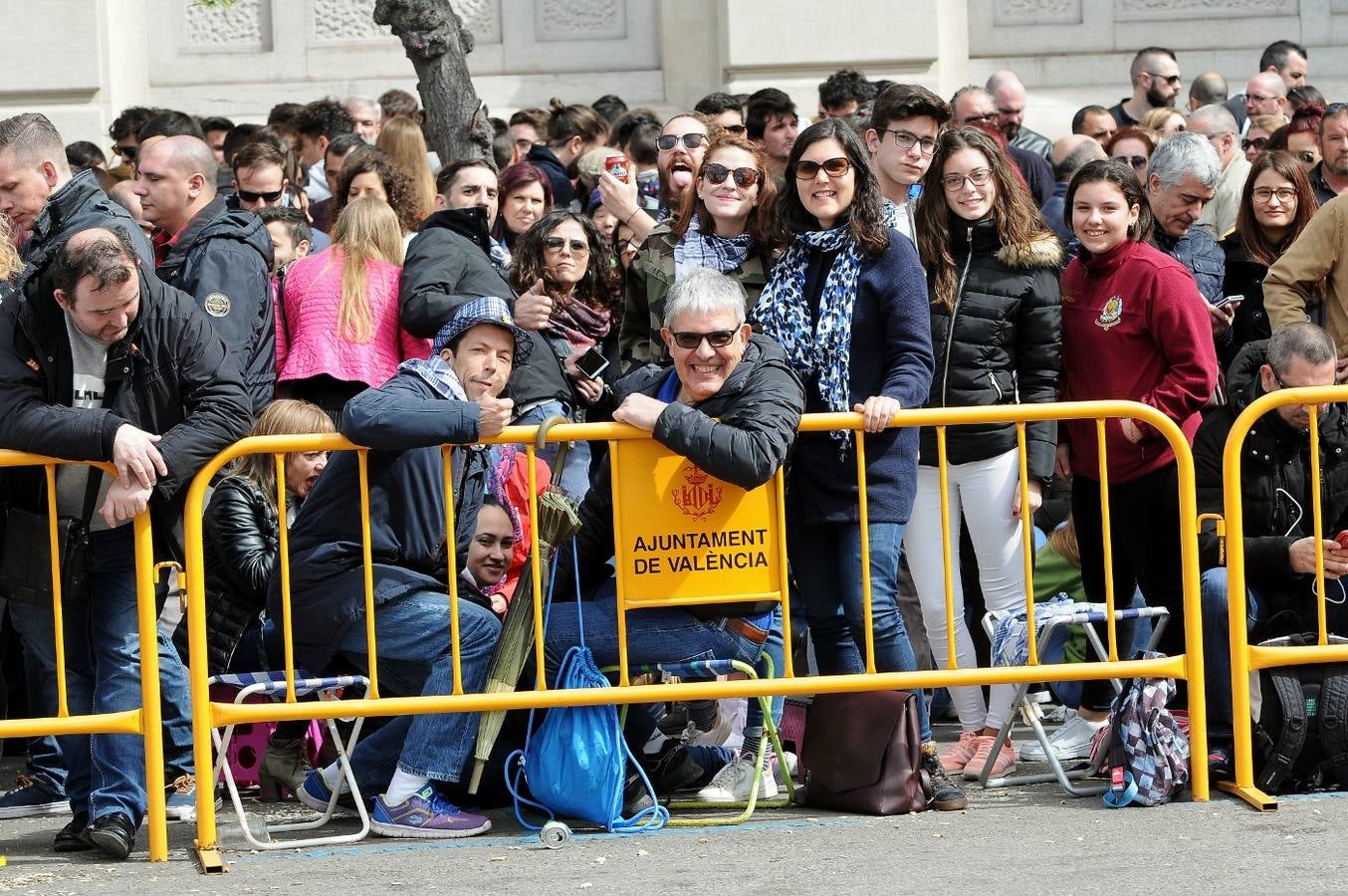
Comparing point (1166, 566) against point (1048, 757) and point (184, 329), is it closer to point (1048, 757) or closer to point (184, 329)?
point (1048, 757)

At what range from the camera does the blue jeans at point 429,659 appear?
6.35m

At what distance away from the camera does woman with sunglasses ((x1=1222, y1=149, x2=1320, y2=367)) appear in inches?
334

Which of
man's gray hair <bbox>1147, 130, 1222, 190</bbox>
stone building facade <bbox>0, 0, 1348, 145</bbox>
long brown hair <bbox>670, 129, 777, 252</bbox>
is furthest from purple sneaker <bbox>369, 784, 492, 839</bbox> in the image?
stone building facade <bbox>0, 0, 1348, 145</bbox>

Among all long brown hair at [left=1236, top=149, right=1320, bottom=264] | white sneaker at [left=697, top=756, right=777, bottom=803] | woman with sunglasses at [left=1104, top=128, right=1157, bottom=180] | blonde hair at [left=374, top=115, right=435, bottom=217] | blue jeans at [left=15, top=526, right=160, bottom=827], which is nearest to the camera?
blue jeans at [left=15, top=526, right=160, bottom=827]

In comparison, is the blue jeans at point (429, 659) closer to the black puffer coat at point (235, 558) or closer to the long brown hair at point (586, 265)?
the black puffer coat at point (235, 558)

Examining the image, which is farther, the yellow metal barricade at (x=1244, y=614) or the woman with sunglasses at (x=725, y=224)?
the woman with sunglasses at (x=725, y=224)

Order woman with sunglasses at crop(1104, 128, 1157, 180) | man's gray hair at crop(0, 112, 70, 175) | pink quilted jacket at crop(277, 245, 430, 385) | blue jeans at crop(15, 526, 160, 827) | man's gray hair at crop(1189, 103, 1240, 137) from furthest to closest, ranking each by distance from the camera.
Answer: man's gray hair at crop(1189, 103, 1240, 137), woman with sunglasses at crop(1104, 128, 1157, 180), pink quilted jacket at crop(277, 245, 430, 385), man's gray hair at crop(0, 112, 70, 175), blue jeans at crop(15, 526, 160, 827)

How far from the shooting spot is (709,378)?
639 centimetres

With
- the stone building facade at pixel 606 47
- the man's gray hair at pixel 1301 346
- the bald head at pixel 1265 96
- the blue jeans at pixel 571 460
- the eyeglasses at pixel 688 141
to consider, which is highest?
the stone building facade at pixel 606 47

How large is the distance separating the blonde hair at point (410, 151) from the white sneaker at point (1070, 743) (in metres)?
3.88

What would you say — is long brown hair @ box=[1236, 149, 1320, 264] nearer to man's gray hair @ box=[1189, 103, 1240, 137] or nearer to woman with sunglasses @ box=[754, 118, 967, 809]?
man's gray hair @ box=[1189, 103, 1240, 137]

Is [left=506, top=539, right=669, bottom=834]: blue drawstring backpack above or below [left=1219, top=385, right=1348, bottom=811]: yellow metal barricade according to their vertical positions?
below

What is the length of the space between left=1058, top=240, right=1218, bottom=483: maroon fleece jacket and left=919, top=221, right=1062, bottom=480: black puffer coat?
0.15m

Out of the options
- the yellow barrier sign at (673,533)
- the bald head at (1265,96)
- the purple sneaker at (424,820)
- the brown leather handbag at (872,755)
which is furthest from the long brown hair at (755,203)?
the bald head at (1265,96)
